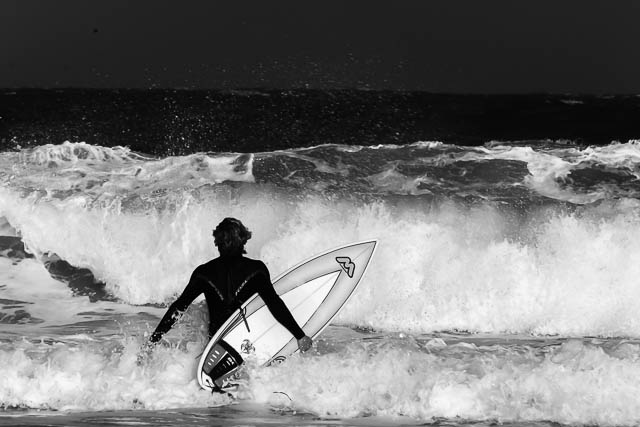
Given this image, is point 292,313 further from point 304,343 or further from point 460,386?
point 460,386

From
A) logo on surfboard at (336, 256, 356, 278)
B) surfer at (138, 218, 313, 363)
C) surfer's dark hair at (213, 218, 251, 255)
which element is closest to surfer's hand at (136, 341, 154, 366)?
surfer at (138, 218, 313, 363)

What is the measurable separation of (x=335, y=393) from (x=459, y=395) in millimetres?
850

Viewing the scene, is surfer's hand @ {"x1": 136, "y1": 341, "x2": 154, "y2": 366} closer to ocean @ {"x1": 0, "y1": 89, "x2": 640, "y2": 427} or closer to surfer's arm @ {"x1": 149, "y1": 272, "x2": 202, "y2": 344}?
ocean @ {"x1": 0, "y1": 89, "x2": 640, "y2": 427}

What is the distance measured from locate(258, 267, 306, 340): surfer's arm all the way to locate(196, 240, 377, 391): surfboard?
0.21 meters

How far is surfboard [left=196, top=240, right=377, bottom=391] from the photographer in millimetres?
5879

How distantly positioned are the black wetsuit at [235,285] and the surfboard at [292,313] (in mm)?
160

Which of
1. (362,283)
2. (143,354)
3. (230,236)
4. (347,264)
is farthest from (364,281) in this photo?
(230,236)

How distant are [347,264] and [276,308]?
1.41 metres

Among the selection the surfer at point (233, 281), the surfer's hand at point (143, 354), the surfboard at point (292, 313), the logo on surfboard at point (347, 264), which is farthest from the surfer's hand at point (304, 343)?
the logo on surfboard at point (347, 264)

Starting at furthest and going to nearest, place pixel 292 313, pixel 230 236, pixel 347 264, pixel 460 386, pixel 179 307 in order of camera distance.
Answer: pixel 347 264
pixel 292 313
pixel 460 386
pixel 230 236
pixel 179 307

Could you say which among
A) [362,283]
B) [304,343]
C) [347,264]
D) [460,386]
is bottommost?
[460,386]

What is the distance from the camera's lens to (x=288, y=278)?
663cm

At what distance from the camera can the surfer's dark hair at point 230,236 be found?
556cm

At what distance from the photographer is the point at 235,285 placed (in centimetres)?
566
